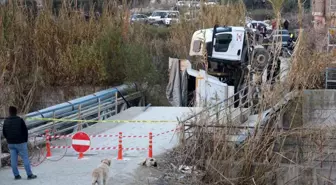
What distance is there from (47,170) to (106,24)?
11013 millimetres

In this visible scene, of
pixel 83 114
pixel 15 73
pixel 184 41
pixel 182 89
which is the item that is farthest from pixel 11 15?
pixel 184 41

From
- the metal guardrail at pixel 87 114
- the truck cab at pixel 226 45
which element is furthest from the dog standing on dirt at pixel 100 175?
the truck cab at pixel 226 45

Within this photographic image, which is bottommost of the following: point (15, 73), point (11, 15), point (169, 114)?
point (169, 114)

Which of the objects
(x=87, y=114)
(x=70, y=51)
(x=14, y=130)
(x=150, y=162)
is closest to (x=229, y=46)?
(x=70, y=51)

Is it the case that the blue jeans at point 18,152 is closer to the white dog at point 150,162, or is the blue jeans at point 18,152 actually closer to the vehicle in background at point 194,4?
the white dog at point 150,162

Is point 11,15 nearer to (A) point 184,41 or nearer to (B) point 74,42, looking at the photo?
(B) point 74,42

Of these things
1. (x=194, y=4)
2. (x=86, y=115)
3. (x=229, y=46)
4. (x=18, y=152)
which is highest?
(x=194, y=4)

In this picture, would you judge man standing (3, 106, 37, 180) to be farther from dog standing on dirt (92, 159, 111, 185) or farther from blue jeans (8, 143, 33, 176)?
dog standing on dirt (92, 159, 111, 185)

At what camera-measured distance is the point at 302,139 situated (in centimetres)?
1266

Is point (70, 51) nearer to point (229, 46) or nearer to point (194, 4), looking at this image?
point (229, 46)

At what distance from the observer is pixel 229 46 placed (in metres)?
23.2

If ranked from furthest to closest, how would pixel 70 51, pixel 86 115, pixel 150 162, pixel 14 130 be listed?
pixel 70 51
pixel 86 115
pixel 150 162
pixel 14 130

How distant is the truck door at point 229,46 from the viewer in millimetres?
23125

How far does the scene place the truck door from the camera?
23.1 meters
